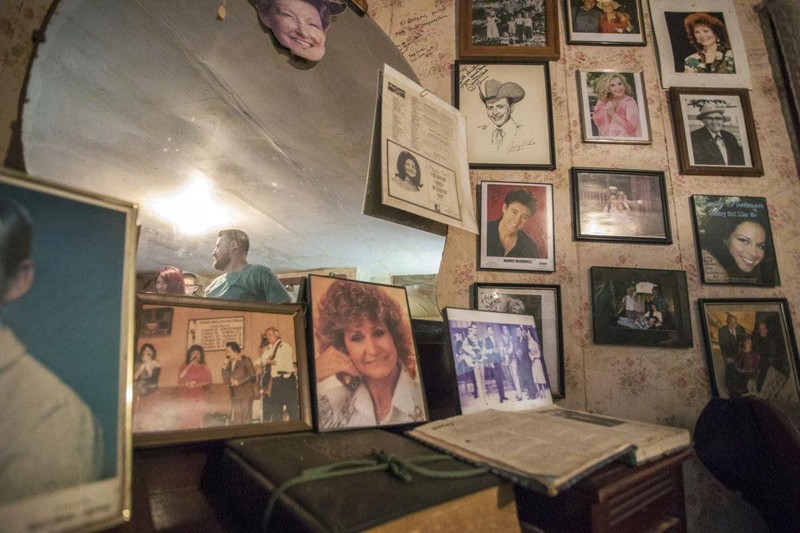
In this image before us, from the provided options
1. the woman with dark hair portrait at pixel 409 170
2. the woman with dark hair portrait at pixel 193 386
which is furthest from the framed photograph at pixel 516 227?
the woman with dark hair portrait at pixel 193 386

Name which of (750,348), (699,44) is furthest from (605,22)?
(750,348)

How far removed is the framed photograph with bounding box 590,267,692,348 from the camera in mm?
1302

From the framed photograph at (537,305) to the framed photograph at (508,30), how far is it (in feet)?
3.01

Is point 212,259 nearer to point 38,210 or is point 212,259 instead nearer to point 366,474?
point 38,210

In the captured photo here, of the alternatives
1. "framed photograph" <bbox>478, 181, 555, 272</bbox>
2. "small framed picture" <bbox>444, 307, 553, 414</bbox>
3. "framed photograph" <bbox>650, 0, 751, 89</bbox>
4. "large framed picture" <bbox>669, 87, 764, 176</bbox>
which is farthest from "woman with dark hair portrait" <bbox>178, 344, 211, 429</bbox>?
"framed photograph" <bbox>650, 0, 751, 89</bbox>

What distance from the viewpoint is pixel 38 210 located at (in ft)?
1.47

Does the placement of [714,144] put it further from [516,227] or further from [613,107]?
[516,227]

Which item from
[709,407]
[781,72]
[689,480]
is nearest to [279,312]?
[709,407]

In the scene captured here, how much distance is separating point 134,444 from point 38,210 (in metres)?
0.33

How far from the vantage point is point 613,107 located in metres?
1.51

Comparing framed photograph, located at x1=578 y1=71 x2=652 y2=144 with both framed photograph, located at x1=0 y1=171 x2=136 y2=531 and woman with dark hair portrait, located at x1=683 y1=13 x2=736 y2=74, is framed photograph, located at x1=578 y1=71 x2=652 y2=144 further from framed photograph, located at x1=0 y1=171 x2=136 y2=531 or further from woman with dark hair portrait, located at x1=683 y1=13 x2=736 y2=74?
framed photograph, located at x1=0 y1=171 x2=136 y2=531

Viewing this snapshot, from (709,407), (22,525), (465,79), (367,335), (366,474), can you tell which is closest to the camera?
(22,525)

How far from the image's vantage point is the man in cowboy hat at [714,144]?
147 cm

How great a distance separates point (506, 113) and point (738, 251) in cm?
95
